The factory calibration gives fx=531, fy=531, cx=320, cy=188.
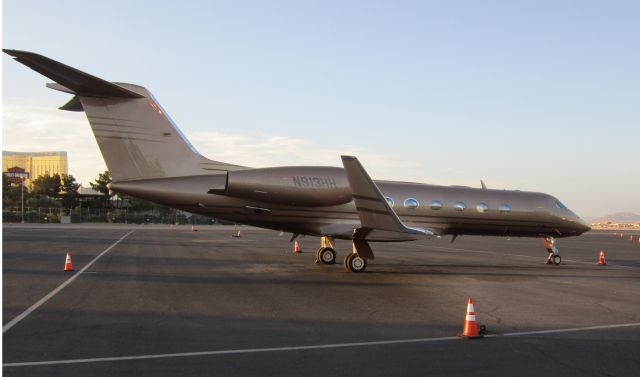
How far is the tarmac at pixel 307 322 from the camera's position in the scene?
20.2 feet

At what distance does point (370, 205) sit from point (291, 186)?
8.26 ft

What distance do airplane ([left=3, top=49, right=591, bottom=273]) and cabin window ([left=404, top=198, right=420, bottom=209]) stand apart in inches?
1.5

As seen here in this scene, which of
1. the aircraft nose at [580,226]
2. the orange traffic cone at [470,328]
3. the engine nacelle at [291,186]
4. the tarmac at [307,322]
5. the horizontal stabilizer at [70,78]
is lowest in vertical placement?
the tarmac at [307,322]

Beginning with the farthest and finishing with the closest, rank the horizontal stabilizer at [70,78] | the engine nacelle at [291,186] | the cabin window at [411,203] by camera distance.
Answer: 1. the cabin window at [411,203]
2. the engine nacelle at [291,186]
3. the horizontal stabilizer at [70,78]

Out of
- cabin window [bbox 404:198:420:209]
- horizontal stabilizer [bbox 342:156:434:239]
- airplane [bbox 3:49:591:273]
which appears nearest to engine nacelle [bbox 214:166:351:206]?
airplane [bbox 3:49:591:273]

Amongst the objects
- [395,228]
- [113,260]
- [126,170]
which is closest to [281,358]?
[395,228]

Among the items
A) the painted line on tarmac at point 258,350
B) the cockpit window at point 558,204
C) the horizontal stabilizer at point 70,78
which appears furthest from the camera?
the cockpit window at point 558,204

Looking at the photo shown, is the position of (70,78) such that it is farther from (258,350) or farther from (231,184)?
(258,350)

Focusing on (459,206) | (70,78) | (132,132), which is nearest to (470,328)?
(70,78)

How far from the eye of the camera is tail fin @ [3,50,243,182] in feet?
46.8

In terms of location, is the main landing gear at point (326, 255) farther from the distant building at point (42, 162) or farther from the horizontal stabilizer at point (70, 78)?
the distant building at point (42, 162)

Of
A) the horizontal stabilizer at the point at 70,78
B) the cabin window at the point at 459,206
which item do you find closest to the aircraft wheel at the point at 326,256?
the cabin window at the point at 459,206

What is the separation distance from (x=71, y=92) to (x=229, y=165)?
195 inches

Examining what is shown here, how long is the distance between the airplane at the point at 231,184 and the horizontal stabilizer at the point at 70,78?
0.03 meters
